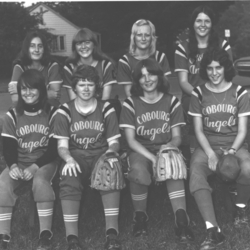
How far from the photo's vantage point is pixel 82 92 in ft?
14.1

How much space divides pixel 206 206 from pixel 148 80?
1.24m

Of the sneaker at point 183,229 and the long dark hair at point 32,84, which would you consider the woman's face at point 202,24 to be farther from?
the sneaker at point 183,229

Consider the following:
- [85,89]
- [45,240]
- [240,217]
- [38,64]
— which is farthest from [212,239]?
[38,64]

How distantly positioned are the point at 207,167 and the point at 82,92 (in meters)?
1.27

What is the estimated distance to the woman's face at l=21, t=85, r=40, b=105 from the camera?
435 cm

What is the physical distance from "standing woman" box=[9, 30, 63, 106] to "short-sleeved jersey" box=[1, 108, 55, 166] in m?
0.76

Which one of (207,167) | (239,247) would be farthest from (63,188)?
(239,247)

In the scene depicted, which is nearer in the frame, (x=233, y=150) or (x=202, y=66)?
(x=233, y=150)

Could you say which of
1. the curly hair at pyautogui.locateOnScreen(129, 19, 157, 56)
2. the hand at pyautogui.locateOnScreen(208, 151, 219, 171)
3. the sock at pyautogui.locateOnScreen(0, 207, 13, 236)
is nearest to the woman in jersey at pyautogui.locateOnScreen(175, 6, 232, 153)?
the curly hair at pyautogui.locateOnScreen(129, 19, 157, 56)

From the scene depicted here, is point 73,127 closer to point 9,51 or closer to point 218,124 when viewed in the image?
point 218,124

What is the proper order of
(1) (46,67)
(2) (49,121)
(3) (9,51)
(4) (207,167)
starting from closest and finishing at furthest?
1. (4) (207,167)
2. (2) (49,121)
3. (1) (46,67)
4. (3) (9,51)

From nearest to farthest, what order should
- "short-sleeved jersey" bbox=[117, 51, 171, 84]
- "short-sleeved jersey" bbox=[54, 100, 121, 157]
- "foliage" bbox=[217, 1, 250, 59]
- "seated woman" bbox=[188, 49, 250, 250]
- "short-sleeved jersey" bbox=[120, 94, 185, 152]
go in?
"seated woman" bbox=[188, 49, 250, 250] → "short-sleeved jersey" bbox=[54, 100, 121, 157] → "short-sleeved jersey" bbox=[120, 94, 185, 152] → "short-sleeved jersey" bbox=[117, 51, 171, 84] → "foliage" bbox=[217, 1, 250, 59]

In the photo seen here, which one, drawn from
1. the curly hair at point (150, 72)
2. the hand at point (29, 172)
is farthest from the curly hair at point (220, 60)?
the hand at point (29, 172)

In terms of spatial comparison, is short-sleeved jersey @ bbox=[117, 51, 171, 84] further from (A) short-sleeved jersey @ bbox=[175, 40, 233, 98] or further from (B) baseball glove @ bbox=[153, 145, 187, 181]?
(B) baseball glove @ bbox=[153, 145, 187, 181]
